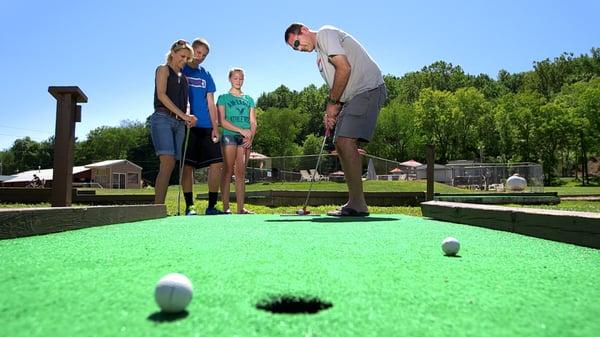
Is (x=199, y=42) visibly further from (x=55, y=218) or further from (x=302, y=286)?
(x=302, y=286)

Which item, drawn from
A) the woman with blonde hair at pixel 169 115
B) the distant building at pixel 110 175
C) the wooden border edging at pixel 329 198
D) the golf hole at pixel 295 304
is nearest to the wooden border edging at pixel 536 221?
the golf hole at pixel 295 304

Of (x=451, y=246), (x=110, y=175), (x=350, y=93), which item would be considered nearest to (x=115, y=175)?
(x=110, y=175)

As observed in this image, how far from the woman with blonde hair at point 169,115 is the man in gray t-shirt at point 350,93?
5.07ft

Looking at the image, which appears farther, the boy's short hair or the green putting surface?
the boy's short hair

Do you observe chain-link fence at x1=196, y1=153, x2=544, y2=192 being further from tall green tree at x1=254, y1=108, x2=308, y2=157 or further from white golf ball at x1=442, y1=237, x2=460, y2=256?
tall green tree at x1=254, y1=108, x2=308, y2=157

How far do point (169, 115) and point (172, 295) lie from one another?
5.03m

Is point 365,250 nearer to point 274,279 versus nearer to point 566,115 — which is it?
point 274,279

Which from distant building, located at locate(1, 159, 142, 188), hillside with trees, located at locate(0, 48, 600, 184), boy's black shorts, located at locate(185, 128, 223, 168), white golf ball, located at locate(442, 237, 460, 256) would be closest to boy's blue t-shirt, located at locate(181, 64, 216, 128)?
boy's black shorts, located at locate(185, 128, 223, 168)

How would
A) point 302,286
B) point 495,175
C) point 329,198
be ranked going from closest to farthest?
point 302,286 → point 329,198 → point 495,175

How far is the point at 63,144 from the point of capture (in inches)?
186

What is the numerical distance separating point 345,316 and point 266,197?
11.6 m

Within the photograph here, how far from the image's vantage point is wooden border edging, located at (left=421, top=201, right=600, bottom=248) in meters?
2.89

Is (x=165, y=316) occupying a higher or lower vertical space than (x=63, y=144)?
lower

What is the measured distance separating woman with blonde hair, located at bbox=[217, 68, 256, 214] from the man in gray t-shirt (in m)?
1.46
